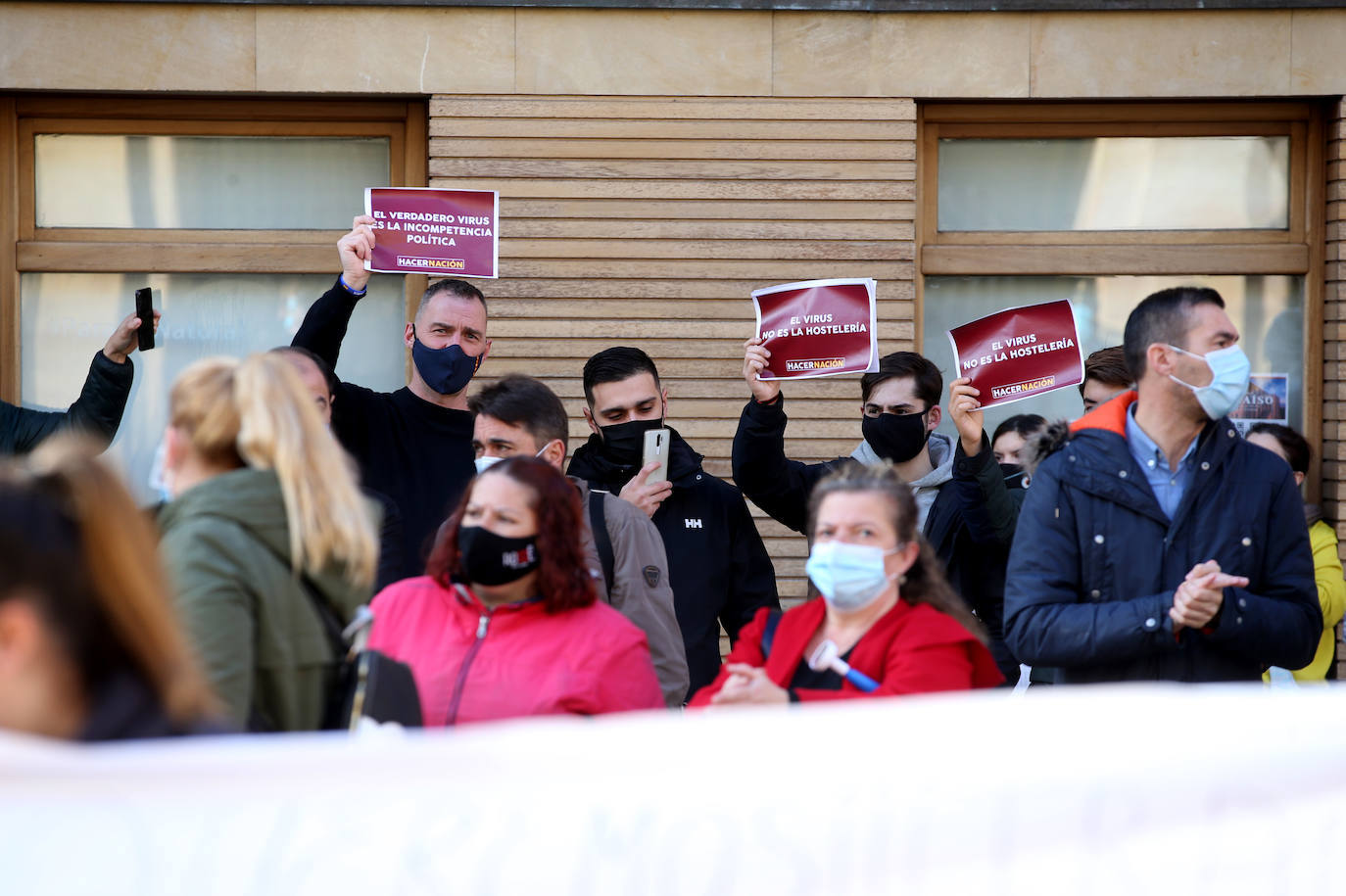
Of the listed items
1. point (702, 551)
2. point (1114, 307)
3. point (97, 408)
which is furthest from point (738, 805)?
point (1114, 307)

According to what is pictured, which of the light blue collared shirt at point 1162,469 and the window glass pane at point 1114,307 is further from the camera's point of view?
the window glass pane at point 1114,307

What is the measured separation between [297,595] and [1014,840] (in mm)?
1431

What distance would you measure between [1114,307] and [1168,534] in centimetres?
355

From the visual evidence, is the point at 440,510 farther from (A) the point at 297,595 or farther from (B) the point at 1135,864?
(B) the point at 1135,864

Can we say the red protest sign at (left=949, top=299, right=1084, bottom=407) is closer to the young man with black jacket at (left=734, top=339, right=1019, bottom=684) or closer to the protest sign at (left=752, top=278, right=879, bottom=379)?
the young man with black jacket at (left=734, top=339, right=1019, bottom=684)

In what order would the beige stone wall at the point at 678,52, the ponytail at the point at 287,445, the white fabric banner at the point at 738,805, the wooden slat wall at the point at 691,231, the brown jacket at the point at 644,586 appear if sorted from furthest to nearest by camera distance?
the wooden slat wall at the point at 691,231
the beige stone wall at the point at 678,52
the brown jacket at the point at 644,586
the ponytail at the point at 287,445
the white fabric banner at the point at 738,805

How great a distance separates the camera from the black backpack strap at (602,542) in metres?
4.37

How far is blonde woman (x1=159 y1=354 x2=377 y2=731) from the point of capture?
276cm

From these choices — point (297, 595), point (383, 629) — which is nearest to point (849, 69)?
point (383, 629)

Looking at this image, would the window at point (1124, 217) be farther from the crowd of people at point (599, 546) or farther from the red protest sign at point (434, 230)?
the red protest sign at point (434, 230)

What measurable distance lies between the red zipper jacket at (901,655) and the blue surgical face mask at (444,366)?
1.84 meters

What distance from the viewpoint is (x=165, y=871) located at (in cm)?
206

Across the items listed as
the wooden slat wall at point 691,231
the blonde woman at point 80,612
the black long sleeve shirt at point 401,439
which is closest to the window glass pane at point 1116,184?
the wooden slat wall at point 691,231

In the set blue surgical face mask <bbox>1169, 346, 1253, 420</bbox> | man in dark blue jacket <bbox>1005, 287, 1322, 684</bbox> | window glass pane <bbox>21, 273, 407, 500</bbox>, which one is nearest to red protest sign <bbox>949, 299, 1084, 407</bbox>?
man in dark blue jacket <bbox>1005, 287, 1322, 684</bbox>
